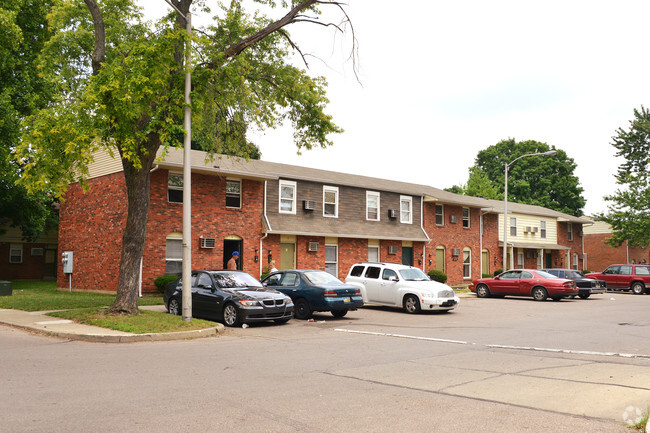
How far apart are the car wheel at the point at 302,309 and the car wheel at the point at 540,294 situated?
1374cm

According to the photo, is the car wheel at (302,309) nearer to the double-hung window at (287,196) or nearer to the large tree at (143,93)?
the large tree at (143,93)

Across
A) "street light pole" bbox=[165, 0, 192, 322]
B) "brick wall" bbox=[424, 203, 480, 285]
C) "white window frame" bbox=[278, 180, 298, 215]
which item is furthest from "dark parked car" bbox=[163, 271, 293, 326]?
"brick wall" bbox=[424, 203, 480, 285]

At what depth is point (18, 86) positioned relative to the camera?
2750 cm

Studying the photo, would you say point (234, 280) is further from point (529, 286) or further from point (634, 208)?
point (634, 208)

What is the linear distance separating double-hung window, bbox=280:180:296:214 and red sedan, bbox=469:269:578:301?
10399mm

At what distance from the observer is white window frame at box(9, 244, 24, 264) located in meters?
39.8

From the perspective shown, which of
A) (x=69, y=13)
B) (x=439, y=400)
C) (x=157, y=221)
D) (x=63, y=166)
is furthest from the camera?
(x=157, y=221)

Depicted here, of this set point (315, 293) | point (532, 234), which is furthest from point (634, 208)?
point (315, 293)

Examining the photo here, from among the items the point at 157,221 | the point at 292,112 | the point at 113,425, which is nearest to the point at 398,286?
the point at 292,112

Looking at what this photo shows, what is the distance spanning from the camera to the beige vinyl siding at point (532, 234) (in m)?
42.8

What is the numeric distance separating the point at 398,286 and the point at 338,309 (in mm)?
3494

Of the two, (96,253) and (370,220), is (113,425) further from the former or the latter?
(370,220)

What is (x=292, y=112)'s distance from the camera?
18.3m

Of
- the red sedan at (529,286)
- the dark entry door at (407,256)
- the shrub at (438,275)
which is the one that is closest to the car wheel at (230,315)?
the red sedan at (529,286)
